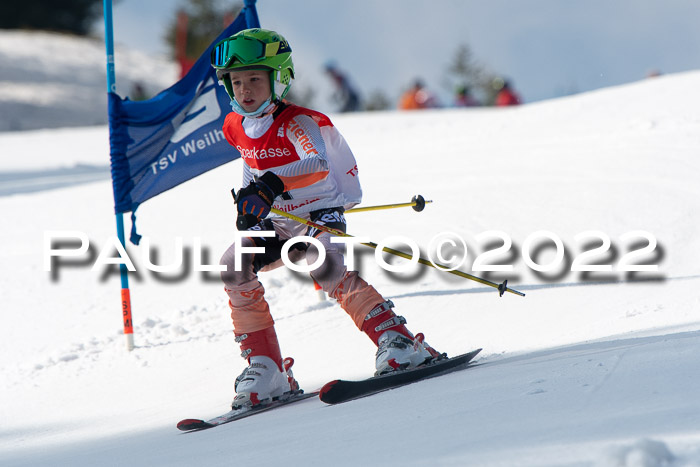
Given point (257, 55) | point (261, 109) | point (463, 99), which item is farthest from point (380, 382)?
point (463, 99)

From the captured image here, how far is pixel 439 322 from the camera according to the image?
5.82m

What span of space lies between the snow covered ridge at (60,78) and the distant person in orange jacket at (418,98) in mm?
13663

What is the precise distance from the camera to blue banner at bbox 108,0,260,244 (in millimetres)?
6387

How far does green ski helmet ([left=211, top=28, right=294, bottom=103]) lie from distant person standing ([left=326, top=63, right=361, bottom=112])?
17310mm

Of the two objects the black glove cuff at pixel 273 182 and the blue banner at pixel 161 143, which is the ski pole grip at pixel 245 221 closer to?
the black glove cuff at pixel 273 182

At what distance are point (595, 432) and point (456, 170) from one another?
291 inches

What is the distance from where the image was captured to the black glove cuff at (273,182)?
13.1 feet

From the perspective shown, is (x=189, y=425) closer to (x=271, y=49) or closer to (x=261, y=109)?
(x=261, y=109)

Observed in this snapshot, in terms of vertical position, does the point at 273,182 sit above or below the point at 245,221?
above

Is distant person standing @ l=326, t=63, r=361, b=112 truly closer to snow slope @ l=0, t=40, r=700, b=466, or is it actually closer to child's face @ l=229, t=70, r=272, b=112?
snow slope @ l=0, t=40, r=700, b=466

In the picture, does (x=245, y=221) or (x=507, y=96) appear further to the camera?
(x=507, y=96)

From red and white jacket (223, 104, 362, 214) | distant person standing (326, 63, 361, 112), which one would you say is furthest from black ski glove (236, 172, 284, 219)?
distant person standing (326, 63, 361, 112)

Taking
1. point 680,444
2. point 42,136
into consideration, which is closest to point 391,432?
point 680,444

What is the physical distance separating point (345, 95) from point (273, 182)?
707 inches
